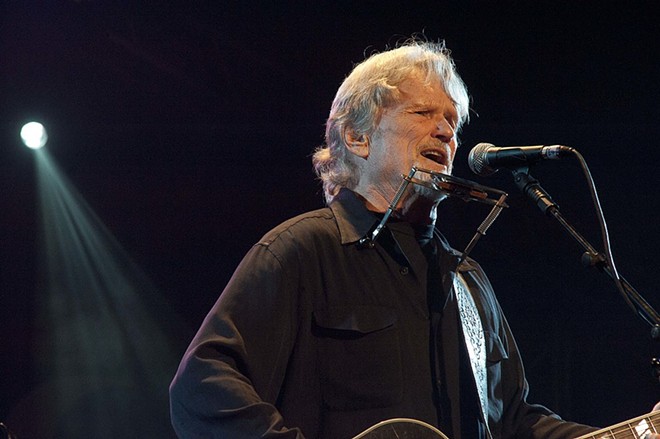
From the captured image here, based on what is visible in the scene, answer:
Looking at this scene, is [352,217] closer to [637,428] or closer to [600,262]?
[600,262]

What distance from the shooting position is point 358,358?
2617mm

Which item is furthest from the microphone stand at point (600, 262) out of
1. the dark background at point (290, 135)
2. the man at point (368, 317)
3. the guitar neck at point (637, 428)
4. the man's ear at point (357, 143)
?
the dark background at point (290, 135)

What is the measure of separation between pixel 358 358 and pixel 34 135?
3770 mm

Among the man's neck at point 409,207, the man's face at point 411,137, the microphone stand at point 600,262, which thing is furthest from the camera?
the man's face at point 411,137

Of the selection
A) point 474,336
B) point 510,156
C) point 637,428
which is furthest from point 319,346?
point 637,428

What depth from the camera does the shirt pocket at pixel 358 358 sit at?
8.44 ft

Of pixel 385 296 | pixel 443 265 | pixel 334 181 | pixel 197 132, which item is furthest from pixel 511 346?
pixel 197 132

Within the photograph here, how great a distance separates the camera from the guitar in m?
2.31

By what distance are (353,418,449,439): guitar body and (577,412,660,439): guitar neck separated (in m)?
0.54

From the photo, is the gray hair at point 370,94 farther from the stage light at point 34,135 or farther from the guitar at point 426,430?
the stage light at point 34,135

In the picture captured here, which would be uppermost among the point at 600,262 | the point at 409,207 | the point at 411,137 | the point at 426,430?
the point at 411,137

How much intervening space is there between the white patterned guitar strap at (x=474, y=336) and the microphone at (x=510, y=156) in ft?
1.55

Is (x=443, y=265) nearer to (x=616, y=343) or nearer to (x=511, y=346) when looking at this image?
(x=511, y=346)

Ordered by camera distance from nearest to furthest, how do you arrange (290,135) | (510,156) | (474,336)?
1. (510,156)
2. (474,336)
3. (290,135)
